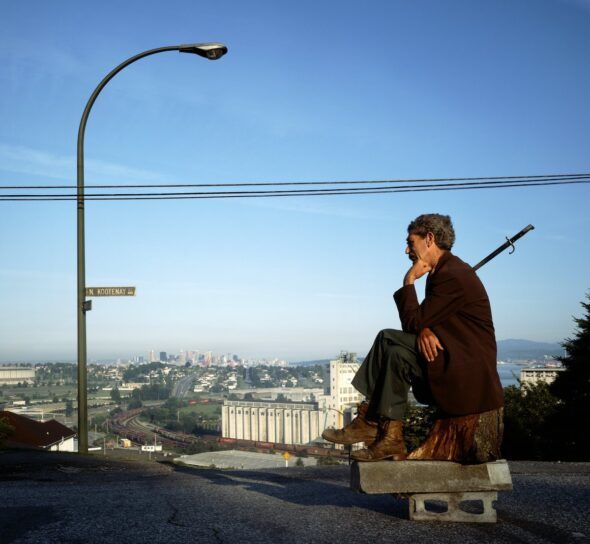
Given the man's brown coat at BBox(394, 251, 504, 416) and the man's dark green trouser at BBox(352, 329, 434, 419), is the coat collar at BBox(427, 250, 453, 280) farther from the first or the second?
the man's dark green trouser at BBox(352, 329, 434, 419)

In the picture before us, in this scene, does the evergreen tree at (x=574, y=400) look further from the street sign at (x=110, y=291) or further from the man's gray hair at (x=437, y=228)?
the man's gray hair at (x=437, y=228)

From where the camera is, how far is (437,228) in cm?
498

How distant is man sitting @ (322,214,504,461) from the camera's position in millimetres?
4590

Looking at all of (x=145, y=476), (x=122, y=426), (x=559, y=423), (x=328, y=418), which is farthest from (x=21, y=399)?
(x=145, y=476)

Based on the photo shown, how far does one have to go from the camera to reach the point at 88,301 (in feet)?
42.3

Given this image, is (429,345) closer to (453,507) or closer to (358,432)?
(358,432)

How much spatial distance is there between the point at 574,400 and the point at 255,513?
2716 cm

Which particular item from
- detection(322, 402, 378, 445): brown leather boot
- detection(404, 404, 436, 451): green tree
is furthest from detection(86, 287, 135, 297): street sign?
detection(404, 404, 436, 451): green tree

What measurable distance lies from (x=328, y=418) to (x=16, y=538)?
165176 millimetres

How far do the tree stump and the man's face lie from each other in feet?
3.89

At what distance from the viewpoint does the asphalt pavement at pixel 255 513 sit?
419cm

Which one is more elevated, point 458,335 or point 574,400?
point 458,335

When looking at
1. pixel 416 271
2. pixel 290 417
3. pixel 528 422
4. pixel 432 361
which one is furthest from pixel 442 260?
pixel 290 417

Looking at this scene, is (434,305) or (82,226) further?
(82,226)
